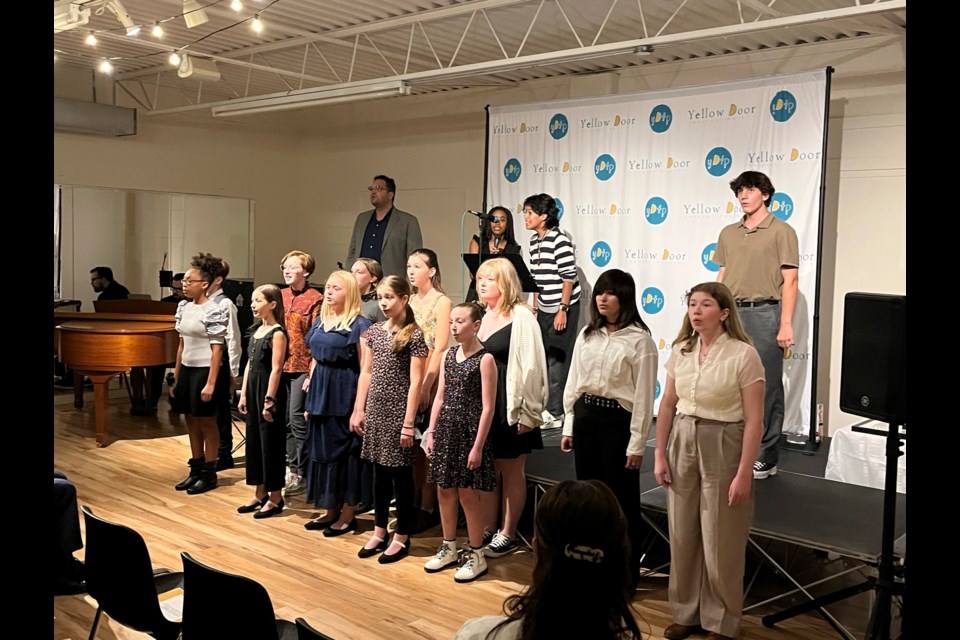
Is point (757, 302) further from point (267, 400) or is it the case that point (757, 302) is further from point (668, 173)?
Result: point (267, 400)

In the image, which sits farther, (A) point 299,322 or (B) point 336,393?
(A) point 299,322

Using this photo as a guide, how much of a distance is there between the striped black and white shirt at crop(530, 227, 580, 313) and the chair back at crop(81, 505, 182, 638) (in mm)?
4468

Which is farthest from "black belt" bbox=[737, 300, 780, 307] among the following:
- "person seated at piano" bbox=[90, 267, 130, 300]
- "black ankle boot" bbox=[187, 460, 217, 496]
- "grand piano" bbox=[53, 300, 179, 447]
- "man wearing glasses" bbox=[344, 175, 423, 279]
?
"person seated at piano" bbox=[90, 267, 130, 300]

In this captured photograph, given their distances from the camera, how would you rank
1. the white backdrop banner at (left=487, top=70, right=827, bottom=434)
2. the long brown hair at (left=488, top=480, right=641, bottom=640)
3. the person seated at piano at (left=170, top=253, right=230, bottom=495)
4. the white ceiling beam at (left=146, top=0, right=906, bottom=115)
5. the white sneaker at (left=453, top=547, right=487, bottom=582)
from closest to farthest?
1. the long brown hair at (left=488, top=480, right=641, bottom=640)
2. the white sneaker at (left=453, top=547, right=487, bottom=582)
3. the white ceiling beam at (left=146, top=0, right=906, bottom=115)
4. the person seated at piano at (left=170, top=253, right=230, bottom=495)
5. the white backdrop banner at (left=487, top=70, right=827, bottom=434)

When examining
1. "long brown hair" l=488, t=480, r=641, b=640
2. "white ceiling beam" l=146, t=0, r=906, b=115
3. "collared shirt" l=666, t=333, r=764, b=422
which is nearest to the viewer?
"long brown hair" l=488, t=480, r=641, b=640

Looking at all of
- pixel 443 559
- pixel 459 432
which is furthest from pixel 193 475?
pixel 459 432

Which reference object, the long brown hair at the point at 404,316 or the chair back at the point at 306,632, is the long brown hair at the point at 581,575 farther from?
the long brown hair at the point at 404,316

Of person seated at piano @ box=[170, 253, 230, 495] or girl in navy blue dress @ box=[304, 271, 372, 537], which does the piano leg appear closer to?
person seated at piano @ box=[170, 253, 230, 495]

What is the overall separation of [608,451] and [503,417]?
26.9 inches

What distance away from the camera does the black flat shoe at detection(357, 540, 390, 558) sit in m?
4.82

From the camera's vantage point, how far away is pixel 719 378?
3605 millimetres
